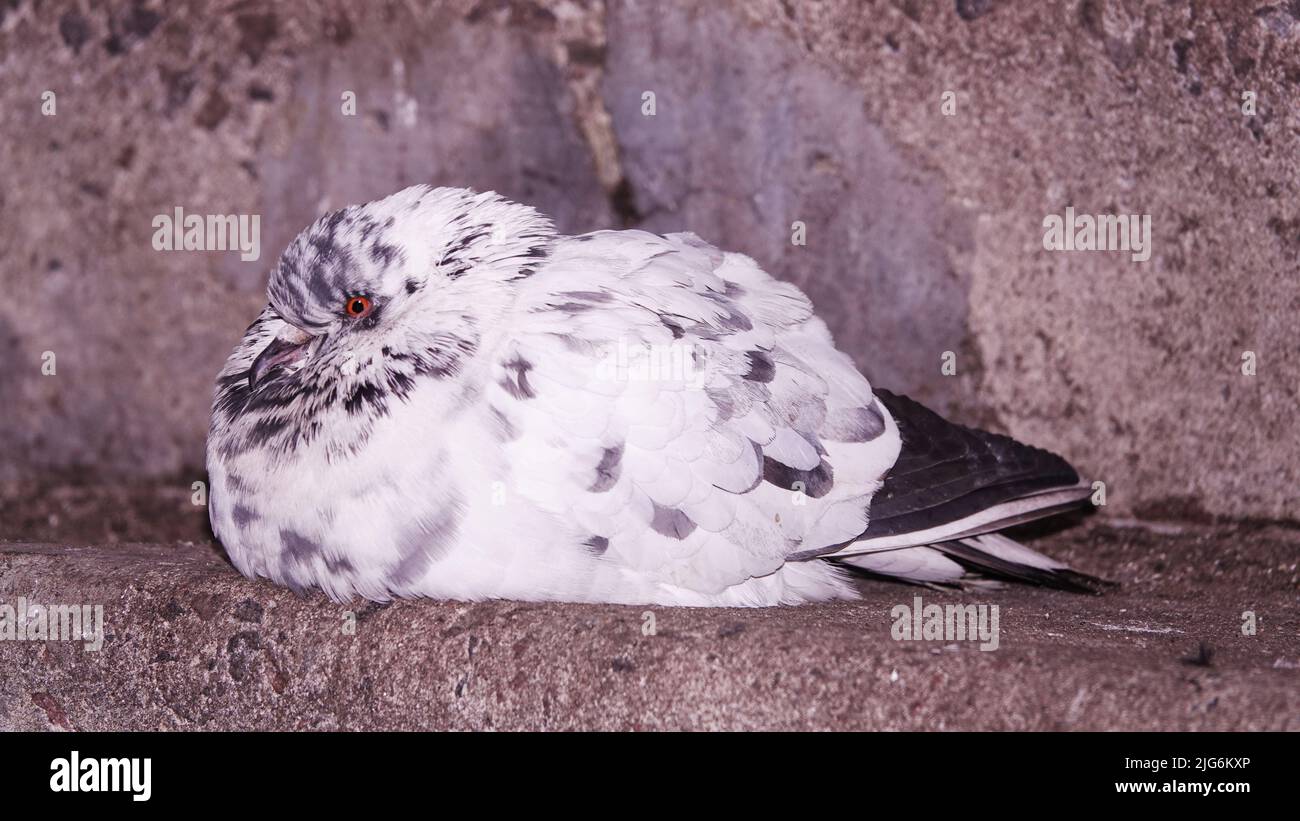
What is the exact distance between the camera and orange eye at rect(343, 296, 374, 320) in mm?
3096

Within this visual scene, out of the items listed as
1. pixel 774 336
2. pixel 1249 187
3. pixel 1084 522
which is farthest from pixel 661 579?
pixel 1249 187

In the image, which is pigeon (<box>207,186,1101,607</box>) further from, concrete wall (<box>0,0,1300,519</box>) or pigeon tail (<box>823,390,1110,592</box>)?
concrete wall (<box>0,0,1300,519</box>)

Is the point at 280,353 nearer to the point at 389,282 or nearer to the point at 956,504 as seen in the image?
the point at 389,282

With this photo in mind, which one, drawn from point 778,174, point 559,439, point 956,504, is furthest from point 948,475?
point 778,174

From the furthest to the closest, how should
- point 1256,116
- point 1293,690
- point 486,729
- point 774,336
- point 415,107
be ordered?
point 415,107, point 1256,116, point 774,336, point 486,729, point 1293,690

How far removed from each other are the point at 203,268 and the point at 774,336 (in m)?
2.59

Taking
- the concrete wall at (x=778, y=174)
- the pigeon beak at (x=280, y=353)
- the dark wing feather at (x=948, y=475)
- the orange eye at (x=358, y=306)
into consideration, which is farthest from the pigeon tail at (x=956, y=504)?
the pigeon beak at (x=280, y=353)

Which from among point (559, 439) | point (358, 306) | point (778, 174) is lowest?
point (559, 439)

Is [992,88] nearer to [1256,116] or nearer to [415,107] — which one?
[1256,116]

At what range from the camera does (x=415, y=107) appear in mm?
4551

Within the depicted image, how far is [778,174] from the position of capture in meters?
4.16

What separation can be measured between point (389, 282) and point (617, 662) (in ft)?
3.60

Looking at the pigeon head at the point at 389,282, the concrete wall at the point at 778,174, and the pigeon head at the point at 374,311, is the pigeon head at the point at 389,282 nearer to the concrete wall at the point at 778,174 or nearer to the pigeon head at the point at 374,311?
the pigeon head at the point at 374,311

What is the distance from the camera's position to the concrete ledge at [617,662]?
93.9 inches
